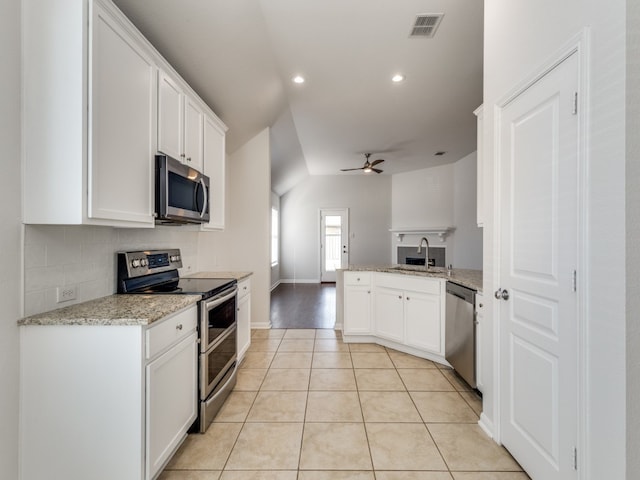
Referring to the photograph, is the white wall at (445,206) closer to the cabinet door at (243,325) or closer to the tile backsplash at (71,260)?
the cabinet door at (243,325)

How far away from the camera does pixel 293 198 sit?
26.2 ft

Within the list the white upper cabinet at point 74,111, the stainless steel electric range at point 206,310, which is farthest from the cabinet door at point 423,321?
the white upper cabinet at point 74,111

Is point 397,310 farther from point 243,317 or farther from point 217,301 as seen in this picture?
point 217,301

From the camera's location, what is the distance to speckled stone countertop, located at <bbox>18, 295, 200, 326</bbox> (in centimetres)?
126

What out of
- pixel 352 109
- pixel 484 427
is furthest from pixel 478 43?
pixel 484 427

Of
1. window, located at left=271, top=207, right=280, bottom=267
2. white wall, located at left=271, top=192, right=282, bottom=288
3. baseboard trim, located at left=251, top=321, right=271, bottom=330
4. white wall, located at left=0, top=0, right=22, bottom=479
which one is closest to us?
white wall, located at left=0, top=0, right=22, bottom=479

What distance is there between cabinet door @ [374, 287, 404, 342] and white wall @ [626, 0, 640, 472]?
2.08m

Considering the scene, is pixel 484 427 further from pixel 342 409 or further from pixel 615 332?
pixel 615 332

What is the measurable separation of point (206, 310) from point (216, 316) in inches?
8.1

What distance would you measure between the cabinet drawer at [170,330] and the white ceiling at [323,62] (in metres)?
1.94

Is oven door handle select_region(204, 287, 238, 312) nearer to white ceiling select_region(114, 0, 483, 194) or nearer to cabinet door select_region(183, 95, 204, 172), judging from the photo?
cabinet door select_region(183, 95, 204, 172)

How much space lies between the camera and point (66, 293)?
1.50m

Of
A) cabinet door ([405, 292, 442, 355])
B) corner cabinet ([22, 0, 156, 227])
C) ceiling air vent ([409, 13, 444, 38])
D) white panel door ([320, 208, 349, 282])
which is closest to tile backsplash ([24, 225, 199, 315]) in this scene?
corner cabinet ([22, 0, 156, 227])

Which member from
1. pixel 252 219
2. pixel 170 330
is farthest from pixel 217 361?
pixel 252 219
